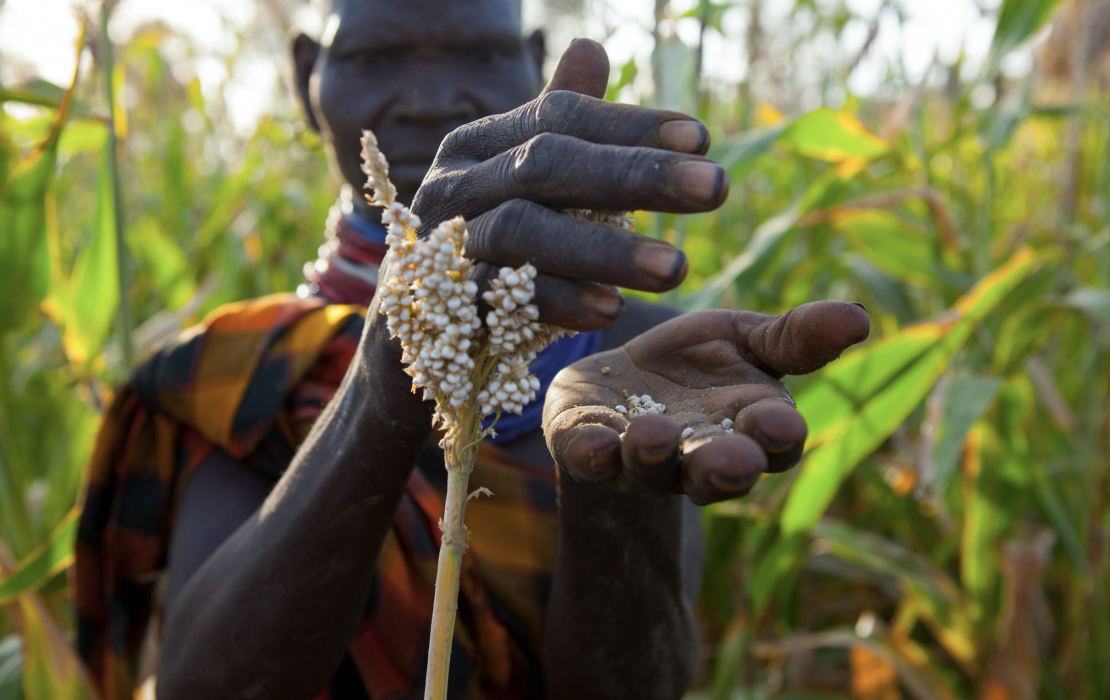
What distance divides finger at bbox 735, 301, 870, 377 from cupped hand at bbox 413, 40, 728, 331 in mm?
94

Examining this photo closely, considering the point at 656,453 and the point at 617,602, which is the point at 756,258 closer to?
the point at 617,602

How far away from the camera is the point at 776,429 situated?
454 millimetres

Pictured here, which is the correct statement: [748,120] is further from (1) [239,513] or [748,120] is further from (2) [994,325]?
(1) [239,513]

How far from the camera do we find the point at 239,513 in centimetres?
95

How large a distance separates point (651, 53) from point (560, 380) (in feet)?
2.91

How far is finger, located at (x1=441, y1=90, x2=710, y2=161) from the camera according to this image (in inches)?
18.2

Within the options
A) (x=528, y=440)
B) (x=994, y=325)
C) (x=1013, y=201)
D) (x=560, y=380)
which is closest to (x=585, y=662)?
(x=528, y=440)

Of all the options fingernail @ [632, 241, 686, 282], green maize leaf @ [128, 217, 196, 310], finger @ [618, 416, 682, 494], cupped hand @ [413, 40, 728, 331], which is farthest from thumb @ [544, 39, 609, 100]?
green maize leaf @ [128, 217, 196, 310]

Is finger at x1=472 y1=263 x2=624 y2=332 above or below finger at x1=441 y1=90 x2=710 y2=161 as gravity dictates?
below

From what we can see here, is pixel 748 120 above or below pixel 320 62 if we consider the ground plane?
below

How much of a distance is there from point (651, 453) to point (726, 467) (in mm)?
41

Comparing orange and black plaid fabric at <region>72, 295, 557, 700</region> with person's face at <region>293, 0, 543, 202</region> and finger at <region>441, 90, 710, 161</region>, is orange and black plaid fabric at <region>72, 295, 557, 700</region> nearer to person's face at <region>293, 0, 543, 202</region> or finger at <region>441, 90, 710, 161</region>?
person's face at <region>293, 0, 543, 202</region>

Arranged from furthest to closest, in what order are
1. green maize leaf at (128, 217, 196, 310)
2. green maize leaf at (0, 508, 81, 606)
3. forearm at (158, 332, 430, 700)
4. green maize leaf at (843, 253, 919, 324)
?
green maize leaf at (128, 217, 196, 310) → green maize leaf at (843, 253, 919, 324) → green maize leaf at (0, 508, 81, 606) → forearm at (158, 332, 430, 700)

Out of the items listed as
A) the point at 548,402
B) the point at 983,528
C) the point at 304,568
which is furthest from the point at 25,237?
the point at 983,528
